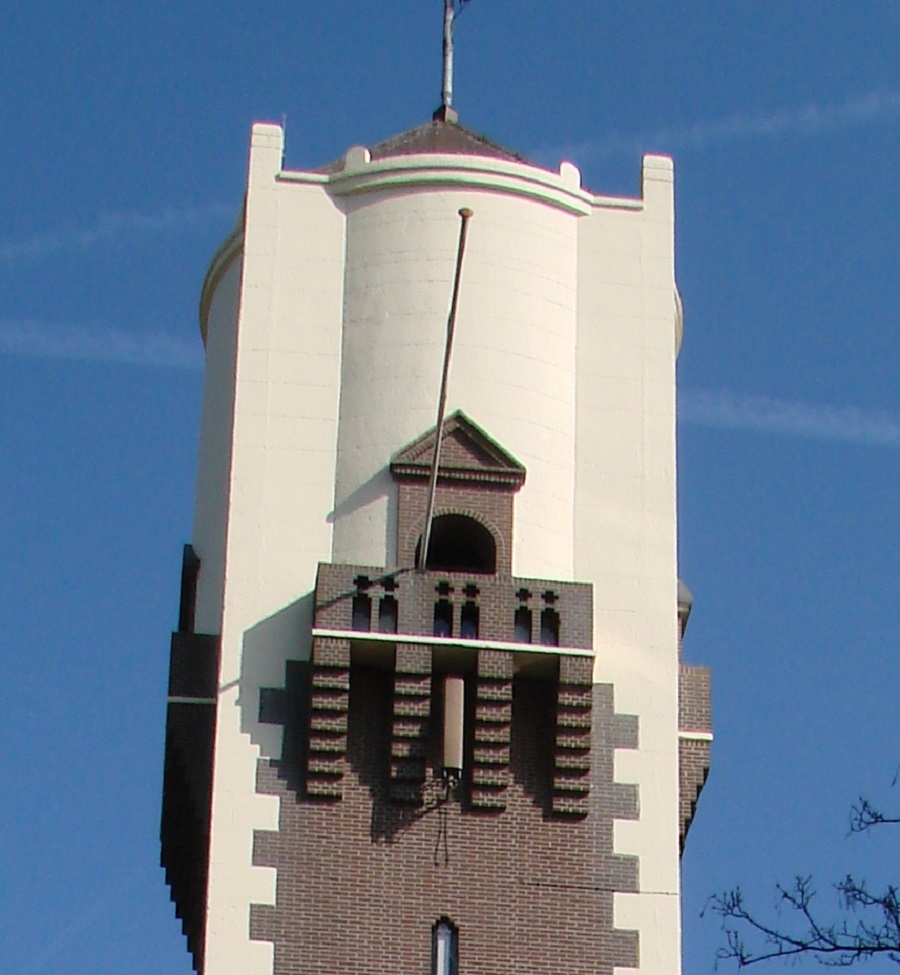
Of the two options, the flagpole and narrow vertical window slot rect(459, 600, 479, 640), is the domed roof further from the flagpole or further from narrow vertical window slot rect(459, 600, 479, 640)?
narrow vertical window slot rect(459, 600, 479, 640)

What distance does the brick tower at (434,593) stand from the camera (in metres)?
32.0

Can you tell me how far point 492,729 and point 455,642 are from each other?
1.09m

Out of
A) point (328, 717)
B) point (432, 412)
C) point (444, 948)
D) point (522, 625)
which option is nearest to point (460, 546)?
point (432, 412)

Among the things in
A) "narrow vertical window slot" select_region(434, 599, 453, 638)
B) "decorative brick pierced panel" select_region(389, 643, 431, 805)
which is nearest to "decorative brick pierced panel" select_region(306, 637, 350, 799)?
"decorative brick pierced panel" select_region(389, 643, 431, 805)

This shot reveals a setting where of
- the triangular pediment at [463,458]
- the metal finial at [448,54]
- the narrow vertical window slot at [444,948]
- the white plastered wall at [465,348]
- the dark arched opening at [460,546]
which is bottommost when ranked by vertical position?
the narrow vertical window slot at [444,948]

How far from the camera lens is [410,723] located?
32562mm

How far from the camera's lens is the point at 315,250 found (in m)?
35.7

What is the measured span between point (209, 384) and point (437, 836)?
25.2ft

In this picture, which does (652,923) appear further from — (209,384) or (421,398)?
(209,384)

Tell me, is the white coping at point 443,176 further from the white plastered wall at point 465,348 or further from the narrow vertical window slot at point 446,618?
the narrow vertical window slot at point 446,618

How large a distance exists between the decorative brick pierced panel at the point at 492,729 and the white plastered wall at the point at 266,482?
7.10 feet

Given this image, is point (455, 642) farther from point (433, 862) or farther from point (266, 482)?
point (266, 482)

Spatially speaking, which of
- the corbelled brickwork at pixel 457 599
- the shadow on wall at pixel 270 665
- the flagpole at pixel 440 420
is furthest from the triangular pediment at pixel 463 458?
the shadow on wall at pixel 270 665

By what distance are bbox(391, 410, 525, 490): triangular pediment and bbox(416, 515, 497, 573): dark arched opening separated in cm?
55
